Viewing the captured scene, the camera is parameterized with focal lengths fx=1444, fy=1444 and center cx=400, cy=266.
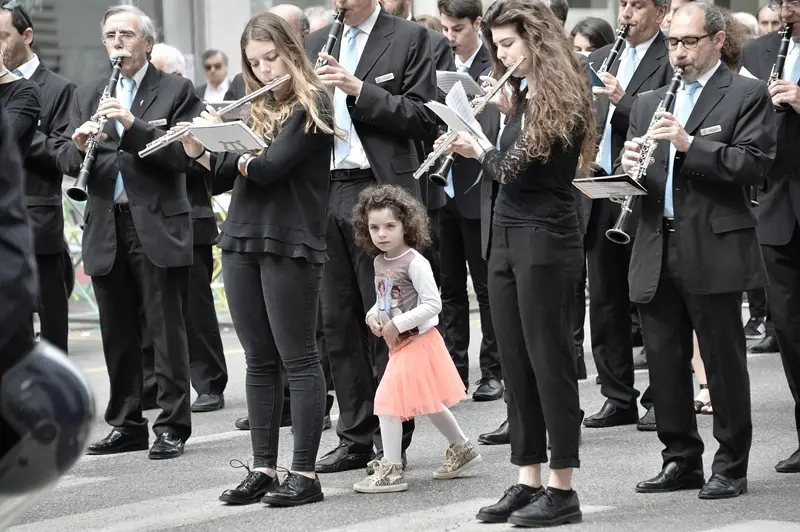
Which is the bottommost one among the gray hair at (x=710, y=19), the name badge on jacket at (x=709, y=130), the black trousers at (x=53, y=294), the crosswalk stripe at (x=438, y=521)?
the crosswalk stripe at (x=438, y=521)

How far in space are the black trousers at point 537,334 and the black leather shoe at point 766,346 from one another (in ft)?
18.1

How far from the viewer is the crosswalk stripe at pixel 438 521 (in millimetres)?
5914

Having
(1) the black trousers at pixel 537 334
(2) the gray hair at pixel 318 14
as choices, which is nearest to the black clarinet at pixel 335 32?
(1) the black trousers at pixel 537 334

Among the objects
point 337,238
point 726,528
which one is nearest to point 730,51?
point 337,238

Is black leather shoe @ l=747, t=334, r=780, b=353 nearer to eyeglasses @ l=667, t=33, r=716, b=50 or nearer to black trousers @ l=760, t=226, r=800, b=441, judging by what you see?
black trousers @ l=760, t=226, r=800, b=441

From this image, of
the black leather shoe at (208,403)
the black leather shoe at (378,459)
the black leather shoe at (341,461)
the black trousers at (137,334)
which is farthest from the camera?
the black leather shoe at (208,403)

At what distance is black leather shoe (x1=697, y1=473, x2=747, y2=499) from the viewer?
632 cm

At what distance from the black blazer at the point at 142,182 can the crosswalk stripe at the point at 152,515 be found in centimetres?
166

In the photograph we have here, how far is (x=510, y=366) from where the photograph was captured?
6016mm

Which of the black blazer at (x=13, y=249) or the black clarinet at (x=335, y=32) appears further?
the black clarinet at (x=335, y=32)

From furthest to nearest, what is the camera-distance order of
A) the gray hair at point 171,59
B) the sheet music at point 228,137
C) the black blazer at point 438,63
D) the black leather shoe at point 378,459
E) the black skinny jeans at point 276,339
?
the gray hair at point 171,59
the black blazer at point 438,63
the black leather shoe at point 378,459
the black skinny jeans at point 276,339
the sheet music at point 228,137

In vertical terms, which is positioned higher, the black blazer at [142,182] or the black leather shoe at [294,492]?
the black blazer at [142,182]

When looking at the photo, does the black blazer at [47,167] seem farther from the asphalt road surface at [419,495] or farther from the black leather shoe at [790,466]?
the black leather shoe at [790,466]

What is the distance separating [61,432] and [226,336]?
10.8m
